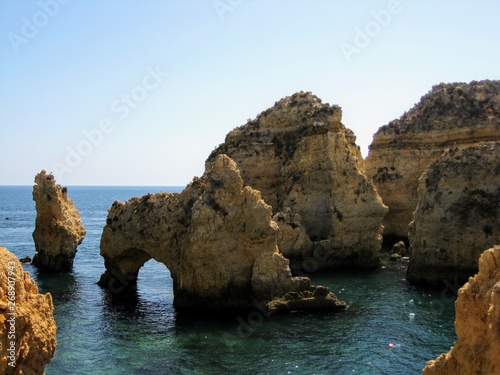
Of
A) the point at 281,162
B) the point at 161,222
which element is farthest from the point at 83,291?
the point at 281,162

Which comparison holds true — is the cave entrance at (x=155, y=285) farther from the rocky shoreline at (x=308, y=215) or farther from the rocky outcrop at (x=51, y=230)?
the rocky outcrop at (x=51, y=230)

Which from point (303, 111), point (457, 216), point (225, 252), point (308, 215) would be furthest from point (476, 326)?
point (303, 111)

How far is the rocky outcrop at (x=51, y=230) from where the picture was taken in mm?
46500

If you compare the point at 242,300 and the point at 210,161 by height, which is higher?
the point at 210,161

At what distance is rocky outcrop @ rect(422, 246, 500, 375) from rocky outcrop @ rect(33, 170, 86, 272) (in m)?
40.0

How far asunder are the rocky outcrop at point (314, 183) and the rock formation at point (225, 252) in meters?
12.9

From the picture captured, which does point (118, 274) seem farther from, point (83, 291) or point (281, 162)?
point (281, 162)

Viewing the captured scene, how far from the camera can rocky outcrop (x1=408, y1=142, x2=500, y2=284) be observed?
37.2 m

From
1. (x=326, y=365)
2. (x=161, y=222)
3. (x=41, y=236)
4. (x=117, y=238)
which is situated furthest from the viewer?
(x=41, y=236)

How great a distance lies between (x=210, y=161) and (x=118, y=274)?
18.7 meters

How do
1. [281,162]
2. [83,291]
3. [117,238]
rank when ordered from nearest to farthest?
1. [117,238]
2. [83,291]
3. [281,162]

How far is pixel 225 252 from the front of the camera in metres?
31.2

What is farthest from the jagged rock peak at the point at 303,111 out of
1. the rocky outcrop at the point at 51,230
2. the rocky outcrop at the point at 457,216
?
the rocky outcrop at the point at 51,230

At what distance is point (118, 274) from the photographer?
39156 millimetres
